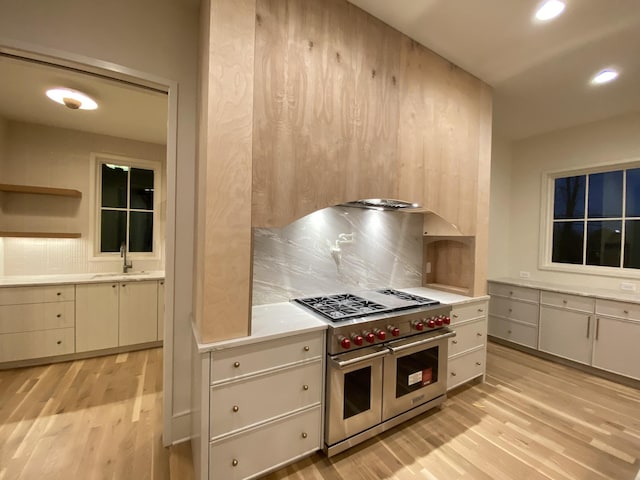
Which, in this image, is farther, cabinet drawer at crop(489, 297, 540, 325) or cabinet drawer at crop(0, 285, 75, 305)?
cabinet drawer at crop(489, 297, 540, 325)

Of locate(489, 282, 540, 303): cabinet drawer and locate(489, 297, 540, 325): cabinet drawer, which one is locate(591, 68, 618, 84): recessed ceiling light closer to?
locate(489, 282, 540, 303): cabinet drawer

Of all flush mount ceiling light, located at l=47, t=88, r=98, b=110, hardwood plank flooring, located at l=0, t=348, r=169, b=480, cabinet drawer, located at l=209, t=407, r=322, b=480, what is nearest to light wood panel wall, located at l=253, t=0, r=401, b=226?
cabinet drawer, located at l=209, t=407, r=322, b=480

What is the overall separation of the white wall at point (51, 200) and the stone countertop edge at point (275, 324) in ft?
9.53

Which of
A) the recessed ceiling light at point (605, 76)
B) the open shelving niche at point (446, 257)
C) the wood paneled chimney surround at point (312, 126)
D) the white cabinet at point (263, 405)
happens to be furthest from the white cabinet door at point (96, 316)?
the recessed ceiling light at point (605, 76)

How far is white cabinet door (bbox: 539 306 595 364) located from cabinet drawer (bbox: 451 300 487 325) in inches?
50.1

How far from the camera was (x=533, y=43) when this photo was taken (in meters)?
2.06

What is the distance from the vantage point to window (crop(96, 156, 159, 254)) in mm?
3598

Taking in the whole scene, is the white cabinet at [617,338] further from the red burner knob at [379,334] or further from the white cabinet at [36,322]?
the white cabinet at [36,322]

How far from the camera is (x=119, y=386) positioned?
8.38 ft

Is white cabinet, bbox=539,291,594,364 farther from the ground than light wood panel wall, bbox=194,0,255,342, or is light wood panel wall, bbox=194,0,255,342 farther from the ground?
light wood panel wall, bbox=194,0,255,342

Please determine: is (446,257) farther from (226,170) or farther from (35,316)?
(35,316)

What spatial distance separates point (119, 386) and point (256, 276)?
1.84 metres

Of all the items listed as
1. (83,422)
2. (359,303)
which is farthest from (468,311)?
(83,422)

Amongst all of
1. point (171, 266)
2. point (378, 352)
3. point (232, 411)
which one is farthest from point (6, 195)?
point (378, 352)
